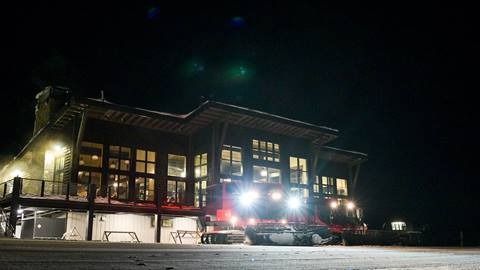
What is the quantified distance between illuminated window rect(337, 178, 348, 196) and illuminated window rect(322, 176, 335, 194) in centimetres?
95

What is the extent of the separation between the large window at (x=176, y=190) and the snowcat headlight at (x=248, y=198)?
9.28 metres

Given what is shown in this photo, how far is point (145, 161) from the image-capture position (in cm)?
3120

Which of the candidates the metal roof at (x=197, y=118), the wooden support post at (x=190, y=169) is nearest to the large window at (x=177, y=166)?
the wooden support post at (x=190, y=169)

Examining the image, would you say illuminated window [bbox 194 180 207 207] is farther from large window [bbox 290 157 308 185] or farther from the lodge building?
large window [bbox 290 157 308 185]

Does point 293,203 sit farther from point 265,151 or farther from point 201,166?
point 265,151

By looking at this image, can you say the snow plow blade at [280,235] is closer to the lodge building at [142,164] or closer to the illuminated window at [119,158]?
the lodge building at [142,164]

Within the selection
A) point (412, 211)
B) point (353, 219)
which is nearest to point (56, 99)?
point (353, 219)

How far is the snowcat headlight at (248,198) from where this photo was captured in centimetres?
2269

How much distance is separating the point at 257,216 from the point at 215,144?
9324 mm

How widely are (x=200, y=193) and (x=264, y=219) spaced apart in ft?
27.8

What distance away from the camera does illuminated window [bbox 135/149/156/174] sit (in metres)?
30.9

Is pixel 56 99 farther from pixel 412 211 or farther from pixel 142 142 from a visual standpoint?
pixel 412 211

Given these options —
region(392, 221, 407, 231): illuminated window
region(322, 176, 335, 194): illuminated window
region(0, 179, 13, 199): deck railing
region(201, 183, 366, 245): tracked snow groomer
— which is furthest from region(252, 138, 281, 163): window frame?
region(0, 179, 13, 199): deck railing

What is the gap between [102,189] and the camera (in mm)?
27391
